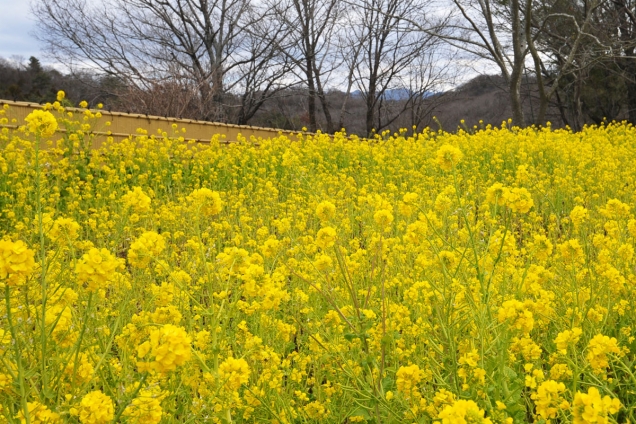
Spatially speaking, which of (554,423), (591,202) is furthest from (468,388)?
(591,202)

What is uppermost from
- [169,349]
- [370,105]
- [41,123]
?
[370,105]

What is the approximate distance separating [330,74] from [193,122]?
13340mm

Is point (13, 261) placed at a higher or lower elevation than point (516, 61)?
lower

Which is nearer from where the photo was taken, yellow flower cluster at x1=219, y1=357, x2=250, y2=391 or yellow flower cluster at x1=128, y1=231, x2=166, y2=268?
yellow flower cluster at x1=219, y1=357, x2=250, y2=391

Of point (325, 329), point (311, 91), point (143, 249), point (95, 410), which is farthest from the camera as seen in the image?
point (311, 91)

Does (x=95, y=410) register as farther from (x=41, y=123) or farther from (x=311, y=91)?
(x=311, y=91)

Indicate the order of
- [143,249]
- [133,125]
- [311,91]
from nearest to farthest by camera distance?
1. [143,249]
2. [133,125]
3. [311,91]

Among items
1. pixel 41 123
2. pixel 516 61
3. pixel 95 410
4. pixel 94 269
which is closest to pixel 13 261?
pixel 94 269

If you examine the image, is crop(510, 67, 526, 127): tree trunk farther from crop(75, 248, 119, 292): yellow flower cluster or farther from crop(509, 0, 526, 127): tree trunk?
crop(75, 248, 119, 292): yellow flower cluster

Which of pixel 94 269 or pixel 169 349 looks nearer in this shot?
pixel 169 349

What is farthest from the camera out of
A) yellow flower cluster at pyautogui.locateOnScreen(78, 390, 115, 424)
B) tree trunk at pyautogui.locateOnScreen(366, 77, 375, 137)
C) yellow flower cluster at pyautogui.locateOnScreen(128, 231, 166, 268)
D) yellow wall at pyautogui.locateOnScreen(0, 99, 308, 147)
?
tree trunk at pyautogui.locateOnScreen(366, 77, 375, 137)

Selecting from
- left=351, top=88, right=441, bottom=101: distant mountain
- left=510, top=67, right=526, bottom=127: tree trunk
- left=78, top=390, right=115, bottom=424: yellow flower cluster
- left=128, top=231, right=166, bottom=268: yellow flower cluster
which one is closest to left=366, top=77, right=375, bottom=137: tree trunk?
left=351, top=88, right=441, bottom=101: distant mountain

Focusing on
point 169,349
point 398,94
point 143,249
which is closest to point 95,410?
point 169,349

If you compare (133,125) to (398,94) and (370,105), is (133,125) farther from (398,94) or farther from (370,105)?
(398,94)
